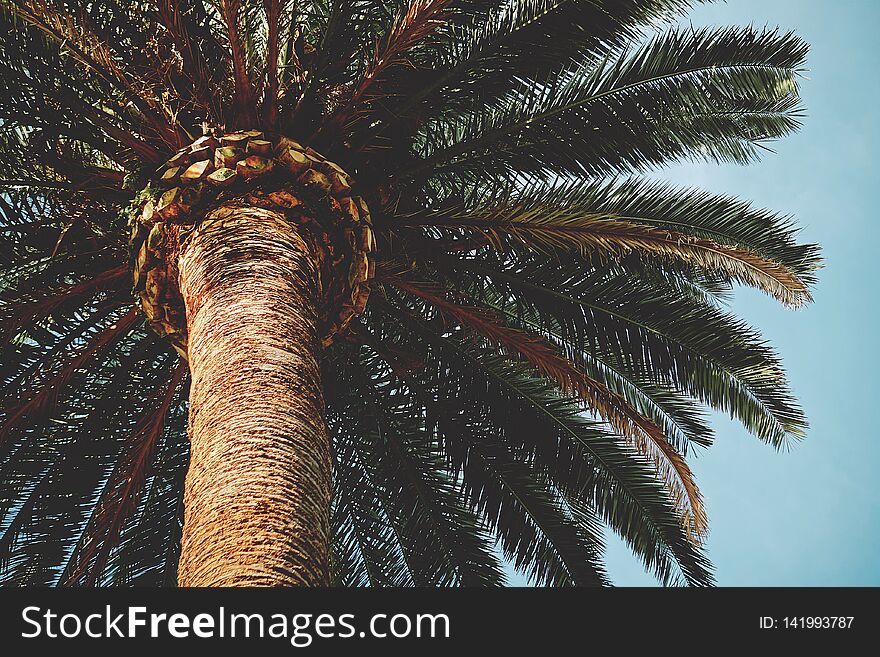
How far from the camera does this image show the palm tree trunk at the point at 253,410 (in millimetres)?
4074

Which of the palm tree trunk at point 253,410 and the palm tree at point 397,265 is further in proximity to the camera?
the palm tree at point 397,265

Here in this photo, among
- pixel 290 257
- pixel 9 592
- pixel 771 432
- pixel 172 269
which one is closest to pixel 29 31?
pixel 172 269

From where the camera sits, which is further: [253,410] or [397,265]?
[397,265]

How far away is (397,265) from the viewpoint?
7.25m

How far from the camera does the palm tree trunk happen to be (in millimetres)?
4074

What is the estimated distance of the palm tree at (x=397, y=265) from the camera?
20.3 ft

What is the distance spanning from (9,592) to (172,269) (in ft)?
10.5

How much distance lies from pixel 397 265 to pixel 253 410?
9.18 ft

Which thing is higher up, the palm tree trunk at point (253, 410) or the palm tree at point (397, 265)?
the palm tree at point (397, 265)

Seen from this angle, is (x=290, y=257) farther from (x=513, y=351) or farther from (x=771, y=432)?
(x=771, y=432)

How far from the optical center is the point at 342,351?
26.5 feet

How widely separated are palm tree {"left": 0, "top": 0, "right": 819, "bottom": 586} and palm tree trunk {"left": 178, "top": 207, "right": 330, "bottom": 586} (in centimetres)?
4

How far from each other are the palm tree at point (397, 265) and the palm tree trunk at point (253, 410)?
0.04 m

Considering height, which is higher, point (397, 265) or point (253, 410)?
point (397, 265)
